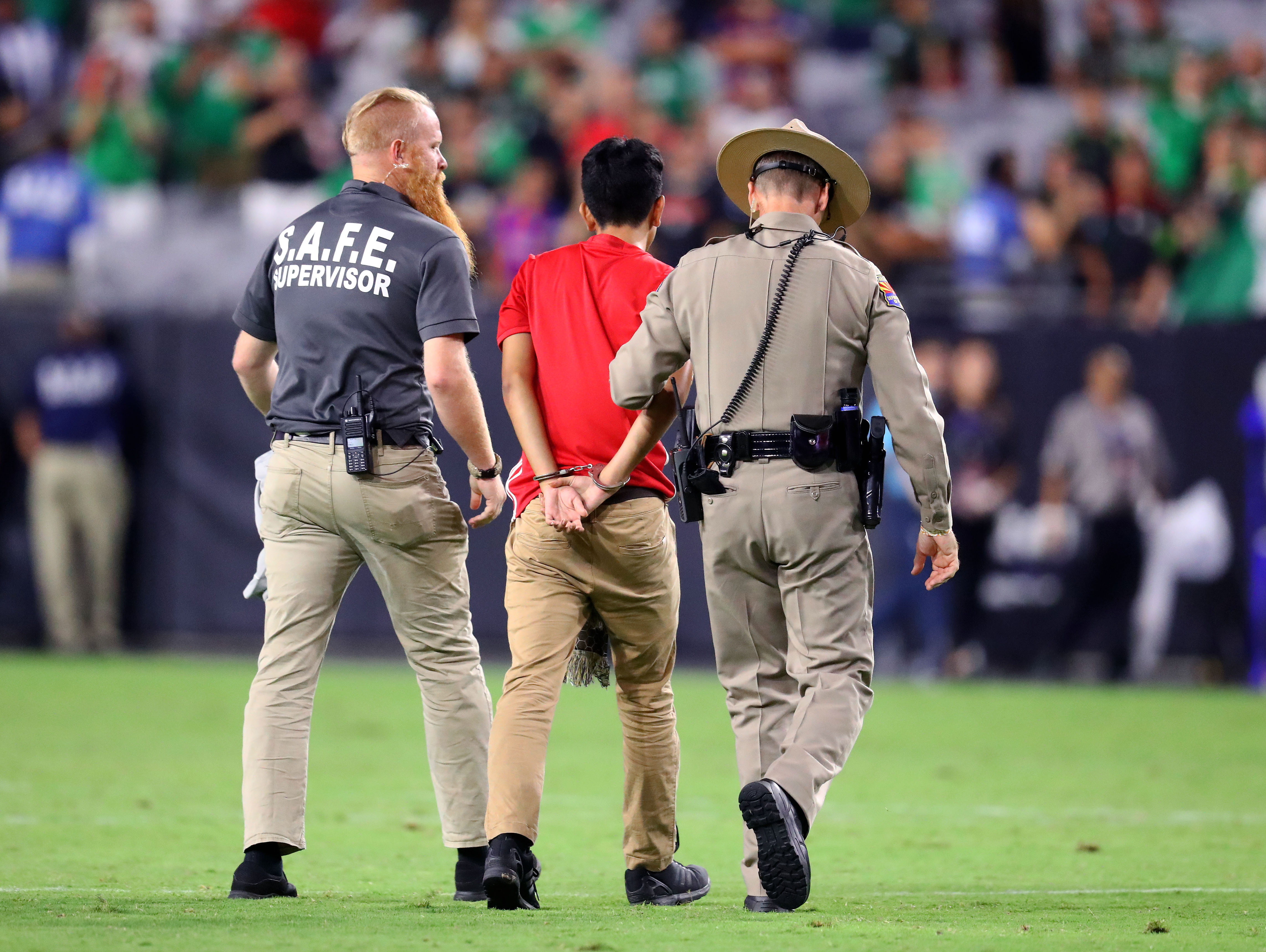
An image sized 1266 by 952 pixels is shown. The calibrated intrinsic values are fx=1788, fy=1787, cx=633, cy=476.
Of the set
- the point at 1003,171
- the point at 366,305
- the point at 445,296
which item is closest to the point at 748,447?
the point at 445,296

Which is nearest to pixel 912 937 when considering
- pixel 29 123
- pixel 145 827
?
pixel 145 827

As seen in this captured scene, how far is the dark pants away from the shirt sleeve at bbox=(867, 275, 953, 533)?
865 cm

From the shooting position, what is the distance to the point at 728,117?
17.0 m

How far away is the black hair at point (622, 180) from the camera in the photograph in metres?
5.47

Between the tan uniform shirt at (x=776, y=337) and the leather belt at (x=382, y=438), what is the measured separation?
0.65 meters

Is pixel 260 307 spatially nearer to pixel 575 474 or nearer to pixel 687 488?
pixel 575 474

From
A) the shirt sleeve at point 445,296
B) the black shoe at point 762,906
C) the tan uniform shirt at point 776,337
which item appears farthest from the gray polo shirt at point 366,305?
the black shoe at point 762,906

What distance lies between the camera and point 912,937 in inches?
188

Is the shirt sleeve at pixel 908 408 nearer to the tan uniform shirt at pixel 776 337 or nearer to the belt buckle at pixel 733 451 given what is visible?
the tan uniform shirt at pixel 776 337

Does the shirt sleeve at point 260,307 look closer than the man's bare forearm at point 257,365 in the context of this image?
Yes

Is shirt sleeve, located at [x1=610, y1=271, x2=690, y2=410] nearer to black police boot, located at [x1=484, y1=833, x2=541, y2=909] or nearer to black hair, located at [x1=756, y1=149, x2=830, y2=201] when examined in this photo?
black hair, located at [x1=756, y1=149, x2=830, y2=201]

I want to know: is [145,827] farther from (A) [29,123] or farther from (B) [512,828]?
(A) [29,123]

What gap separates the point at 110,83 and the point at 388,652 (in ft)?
20.8

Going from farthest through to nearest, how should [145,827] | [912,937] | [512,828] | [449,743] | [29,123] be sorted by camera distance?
[29,123]
[145,827]
[449,743]
[512,828]
[912,937]
